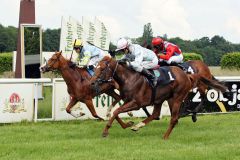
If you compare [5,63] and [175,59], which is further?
[5,63]

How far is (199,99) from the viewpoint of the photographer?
42.2 feet

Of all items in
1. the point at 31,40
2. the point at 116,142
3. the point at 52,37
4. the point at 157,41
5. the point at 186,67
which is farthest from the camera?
the point at 52,37

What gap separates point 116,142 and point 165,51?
2.82 m

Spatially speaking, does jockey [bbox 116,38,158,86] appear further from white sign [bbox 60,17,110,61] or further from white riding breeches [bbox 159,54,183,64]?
white sign [bbox 60,17,110,61]

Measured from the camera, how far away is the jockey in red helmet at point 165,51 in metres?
10.2

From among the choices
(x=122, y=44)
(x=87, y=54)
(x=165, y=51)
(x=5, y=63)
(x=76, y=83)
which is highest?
(x=122, y=44)

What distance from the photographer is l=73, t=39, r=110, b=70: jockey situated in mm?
10445

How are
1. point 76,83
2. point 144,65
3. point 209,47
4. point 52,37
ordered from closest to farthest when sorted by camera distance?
point 144,65 < point 76,83 < point 209,47 < point 52,37

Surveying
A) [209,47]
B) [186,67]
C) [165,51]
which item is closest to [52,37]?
[209,47]

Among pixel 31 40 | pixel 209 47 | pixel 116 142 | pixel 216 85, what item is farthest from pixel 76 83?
pixel 209 47

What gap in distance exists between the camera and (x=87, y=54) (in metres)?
10.4

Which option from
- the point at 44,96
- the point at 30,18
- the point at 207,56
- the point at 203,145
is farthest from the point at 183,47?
the point at 203,145

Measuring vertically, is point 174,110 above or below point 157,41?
below

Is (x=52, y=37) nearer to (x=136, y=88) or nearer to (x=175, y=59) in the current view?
(x=175, y=59)
